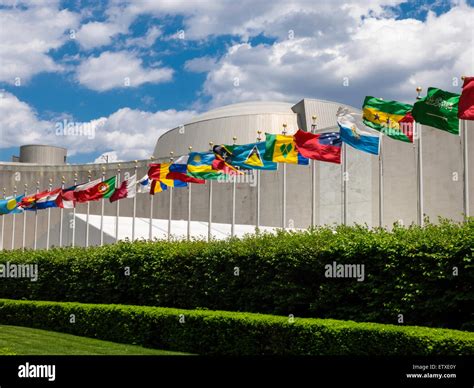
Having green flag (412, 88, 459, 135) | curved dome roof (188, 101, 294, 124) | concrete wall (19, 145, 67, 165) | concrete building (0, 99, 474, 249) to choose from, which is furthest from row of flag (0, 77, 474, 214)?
concrete wall (19, 145, 67, 165)

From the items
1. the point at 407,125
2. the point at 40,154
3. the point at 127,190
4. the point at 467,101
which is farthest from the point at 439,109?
the point at 40,154

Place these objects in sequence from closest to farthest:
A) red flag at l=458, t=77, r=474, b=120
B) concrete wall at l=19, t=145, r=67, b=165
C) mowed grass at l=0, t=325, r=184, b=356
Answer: red flag at l=458, t=77, r=474, b=120 → mowed grass at l=0, t=325, r=184, b=356 → concrete wall at l=19, t=145, r=67, b=165

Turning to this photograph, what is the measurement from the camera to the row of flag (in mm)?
15836

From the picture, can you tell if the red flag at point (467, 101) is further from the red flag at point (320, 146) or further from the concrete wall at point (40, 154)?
the concrete wall at point (40, 154)

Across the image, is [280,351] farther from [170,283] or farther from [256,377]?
[170,283]

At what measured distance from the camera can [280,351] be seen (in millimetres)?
14156

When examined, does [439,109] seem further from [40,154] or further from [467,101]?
[40,154]

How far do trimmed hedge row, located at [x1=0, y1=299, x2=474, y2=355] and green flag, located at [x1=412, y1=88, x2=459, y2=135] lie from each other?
216 inches

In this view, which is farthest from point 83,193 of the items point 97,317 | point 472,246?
point 472,246

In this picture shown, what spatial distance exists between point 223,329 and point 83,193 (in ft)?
48.7

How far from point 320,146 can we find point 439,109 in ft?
14.2

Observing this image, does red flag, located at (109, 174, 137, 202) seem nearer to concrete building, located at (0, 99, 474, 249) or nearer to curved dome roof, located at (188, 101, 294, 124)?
concrete building, located at (0, 99, 474, 249)

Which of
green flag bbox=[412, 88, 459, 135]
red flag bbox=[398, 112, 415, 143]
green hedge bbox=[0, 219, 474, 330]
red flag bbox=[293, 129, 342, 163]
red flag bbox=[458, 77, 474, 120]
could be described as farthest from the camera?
red flag bbox=[293, 129, 342, 163]

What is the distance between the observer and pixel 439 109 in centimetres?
1587
